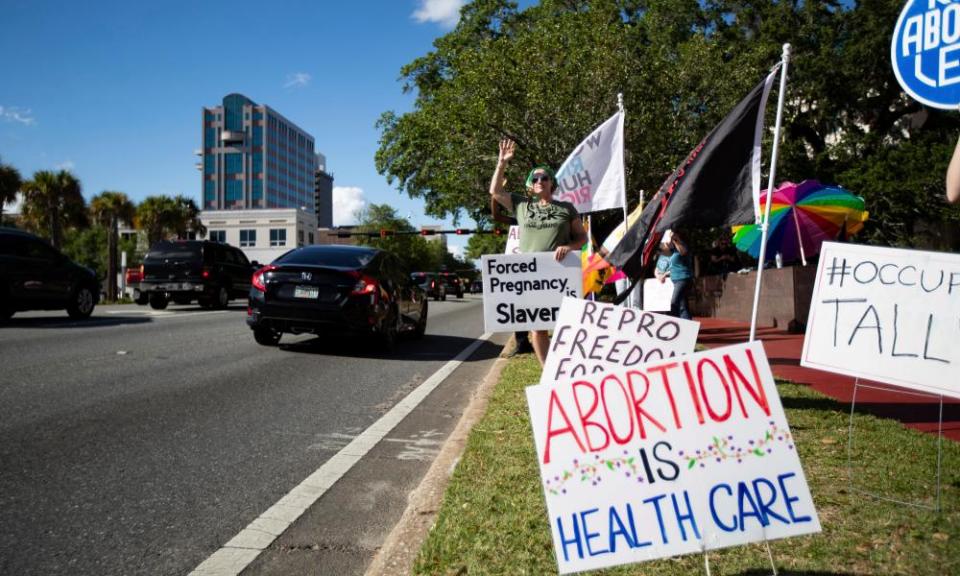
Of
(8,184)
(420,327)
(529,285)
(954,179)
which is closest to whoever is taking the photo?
(954,179)

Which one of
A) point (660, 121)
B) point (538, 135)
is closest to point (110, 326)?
point (538, 135)

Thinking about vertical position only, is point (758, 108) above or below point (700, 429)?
above

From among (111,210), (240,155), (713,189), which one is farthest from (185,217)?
(240,155)

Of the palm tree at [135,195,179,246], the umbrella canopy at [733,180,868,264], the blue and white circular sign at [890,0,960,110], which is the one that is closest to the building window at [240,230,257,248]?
the palm tree at [135,195,179,246]

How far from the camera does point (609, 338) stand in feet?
11.6

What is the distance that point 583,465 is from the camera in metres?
2.57

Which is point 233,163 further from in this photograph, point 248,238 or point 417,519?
point 417,519

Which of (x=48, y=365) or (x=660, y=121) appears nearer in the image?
(x=48, y=365)

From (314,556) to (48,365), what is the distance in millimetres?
6276

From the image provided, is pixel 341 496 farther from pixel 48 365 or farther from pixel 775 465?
pixel 48 365

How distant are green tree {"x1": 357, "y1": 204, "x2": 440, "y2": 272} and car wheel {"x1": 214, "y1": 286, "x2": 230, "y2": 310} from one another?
65.1 m

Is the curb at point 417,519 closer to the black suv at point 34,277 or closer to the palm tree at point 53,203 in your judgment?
the black suv at point 34,277

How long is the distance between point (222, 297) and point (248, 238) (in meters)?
76.1

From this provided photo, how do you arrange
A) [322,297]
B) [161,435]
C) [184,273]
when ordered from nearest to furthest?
1. [161,435]
2. [322,297]
3. [184,273]
